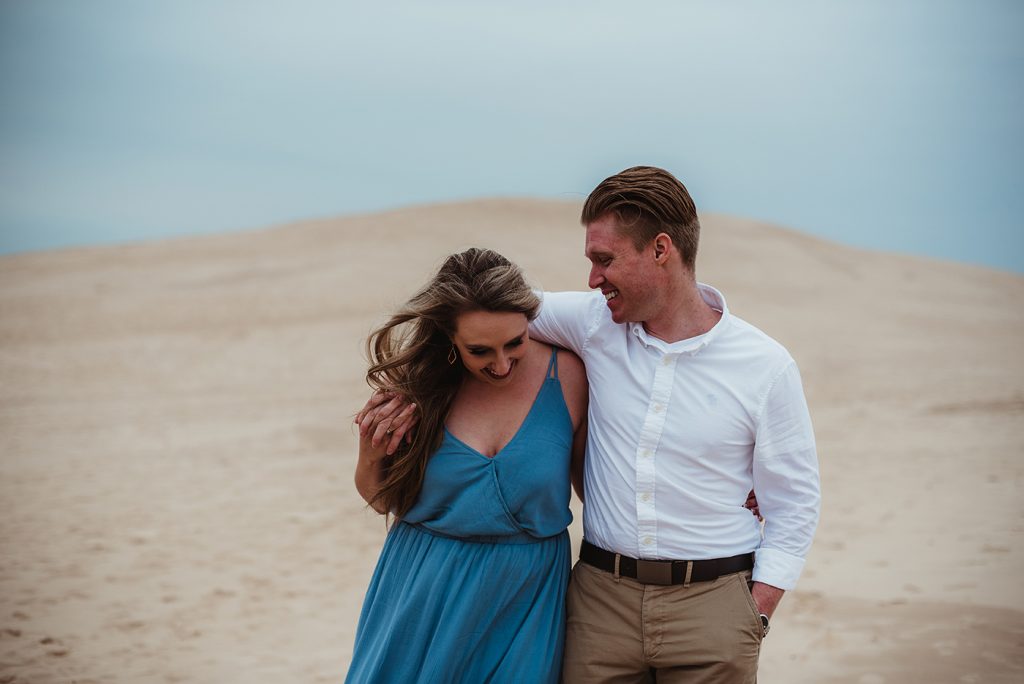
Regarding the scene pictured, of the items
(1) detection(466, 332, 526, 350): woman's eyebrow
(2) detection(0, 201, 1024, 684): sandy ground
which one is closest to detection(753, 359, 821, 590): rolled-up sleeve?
(1) detection(466, 332, 526, 350): woman's eyebrow

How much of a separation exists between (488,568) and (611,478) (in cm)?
48

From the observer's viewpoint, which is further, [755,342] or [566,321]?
[566,321]

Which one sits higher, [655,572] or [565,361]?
[565,361]

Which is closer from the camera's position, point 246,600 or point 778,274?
point 246,600

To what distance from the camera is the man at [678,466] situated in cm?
302

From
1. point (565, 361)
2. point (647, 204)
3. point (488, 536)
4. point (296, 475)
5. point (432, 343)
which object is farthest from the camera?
point (296, 475)

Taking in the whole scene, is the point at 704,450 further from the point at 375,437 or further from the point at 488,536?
the point at 375,437

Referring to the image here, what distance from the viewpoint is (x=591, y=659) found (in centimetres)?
308

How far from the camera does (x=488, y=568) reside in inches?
120

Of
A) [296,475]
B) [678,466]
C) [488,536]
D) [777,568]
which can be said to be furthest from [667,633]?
[296,475]

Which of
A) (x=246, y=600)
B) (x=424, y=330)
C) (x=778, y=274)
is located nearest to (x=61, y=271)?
(x=778, y=274)

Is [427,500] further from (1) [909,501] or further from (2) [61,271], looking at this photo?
(2) [61,271]

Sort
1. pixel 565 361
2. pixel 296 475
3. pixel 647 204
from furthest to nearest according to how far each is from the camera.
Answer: pixel 296 475 < pixel 565 361 < pixel 647 204

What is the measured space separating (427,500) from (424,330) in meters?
0.55
